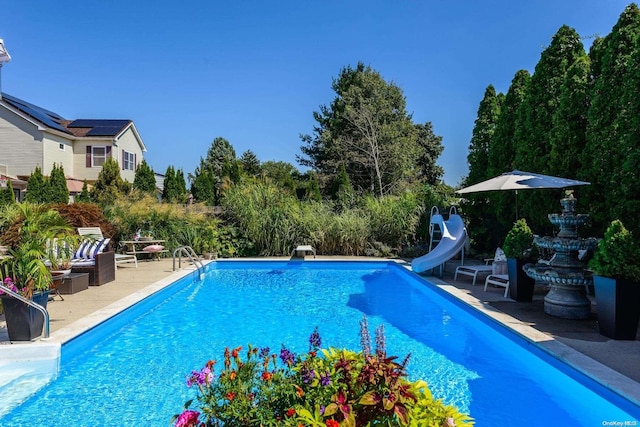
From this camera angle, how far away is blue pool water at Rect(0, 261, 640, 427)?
3.34m

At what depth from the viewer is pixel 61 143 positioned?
22922mm

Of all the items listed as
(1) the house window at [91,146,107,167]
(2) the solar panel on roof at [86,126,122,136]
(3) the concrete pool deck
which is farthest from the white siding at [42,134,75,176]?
(3) the concrete pool deck

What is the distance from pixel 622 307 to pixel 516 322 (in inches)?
43.6

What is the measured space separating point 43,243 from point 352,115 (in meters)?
19.3

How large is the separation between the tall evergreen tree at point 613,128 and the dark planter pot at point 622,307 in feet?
7.75

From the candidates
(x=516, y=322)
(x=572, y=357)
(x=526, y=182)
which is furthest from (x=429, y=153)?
(x=572, y=357)

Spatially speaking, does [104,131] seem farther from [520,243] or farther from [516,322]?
[516,322]

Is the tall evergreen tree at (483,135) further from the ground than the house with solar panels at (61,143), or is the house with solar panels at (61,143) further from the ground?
the house with solar panels at (61,143)

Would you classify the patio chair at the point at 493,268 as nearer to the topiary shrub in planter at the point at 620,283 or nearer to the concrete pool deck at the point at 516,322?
the concrete pool deck at the point at 516,322

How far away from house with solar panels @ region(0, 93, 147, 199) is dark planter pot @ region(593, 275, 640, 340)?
74.8 feet

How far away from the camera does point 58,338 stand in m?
4.34

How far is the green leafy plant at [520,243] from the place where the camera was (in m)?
6.00

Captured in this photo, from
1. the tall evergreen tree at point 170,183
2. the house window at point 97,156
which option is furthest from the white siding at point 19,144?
the tall evergreen tree at point 170,183

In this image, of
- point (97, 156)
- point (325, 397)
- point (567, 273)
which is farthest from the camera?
point (97, 156)
